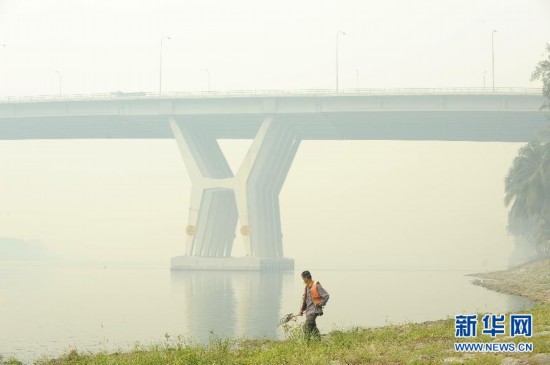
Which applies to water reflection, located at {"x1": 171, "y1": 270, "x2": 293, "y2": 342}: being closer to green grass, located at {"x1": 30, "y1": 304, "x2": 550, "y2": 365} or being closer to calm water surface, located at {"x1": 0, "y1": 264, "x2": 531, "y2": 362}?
calm water surface, located at {"x1": 0, "y1": 264, "x2": 531, "y2": 362}

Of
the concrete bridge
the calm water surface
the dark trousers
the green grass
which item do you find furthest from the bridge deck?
the dark trousers

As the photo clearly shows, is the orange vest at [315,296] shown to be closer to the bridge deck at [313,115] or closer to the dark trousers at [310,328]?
the dark trousers at [310,328]

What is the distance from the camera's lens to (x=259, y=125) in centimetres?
10812

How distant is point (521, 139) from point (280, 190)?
96.2 ft

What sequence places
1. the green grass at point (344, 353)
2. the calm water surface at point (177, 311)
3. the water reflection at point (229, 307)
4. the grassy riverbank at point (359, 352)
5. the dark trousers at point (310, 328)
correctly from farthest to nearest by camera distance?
the water reflection at point (229, 307), the calm water surface at point (177, 311), the dark trousers at point (310, 328), the green grass at point (344, 353), the grassy riverbank at point (359, 352)

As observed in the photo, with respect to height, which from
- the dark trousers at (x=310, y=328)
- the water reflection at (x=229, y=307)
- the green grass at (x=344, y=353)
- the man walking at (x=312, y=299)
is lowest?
the water reflection at (x=229, y=307)

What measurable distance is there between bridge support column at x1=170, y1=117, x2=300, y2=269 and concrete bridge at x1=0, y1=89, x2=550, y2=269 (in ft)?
0.37

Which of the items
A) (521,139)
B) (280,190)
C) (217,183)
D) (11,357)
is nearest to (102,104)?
(217,183)

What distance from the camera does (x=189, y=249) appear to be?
104000 mm

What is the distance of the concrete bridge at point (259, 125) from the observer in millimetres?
94188

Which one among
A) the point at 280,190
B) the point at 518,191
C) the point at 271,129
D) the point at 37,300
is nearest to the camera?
the point at 37,300

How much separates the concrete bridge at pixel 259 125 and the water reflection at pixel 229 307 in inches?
1055

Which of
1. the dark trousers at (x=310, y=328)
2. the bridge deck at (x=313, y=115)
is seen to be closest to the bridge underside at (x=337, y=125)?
the bridge deck at (x=313, y=115)

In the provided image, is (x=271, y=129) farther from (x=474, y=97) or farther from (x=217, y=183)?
(x=474, y=97)
